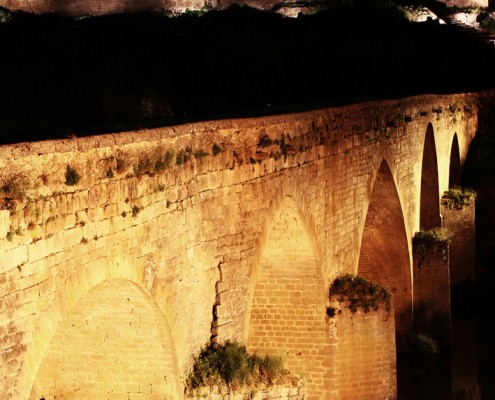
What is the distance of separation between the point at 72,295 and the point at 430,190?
1674cm

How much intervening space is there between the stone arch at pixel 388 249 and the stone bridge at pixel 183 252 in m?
0.86

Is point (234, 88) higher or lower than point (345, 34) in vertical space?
lower

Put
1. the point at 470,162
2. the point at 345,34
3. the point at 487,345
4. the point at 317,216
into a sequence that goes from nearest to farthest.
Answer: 1. the point at 317,216
2. the point at 487,345
3. the point at 470,162
4. the point at 345,34

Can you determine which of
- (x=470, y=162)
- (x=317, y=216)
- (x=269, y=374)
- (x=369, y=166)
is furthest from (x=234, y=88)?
(x=269, y=374)

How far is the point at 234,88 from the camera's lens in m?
40.8

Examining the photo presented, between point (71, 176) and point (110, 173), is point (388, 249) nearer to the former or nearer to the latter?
point (110, 173)

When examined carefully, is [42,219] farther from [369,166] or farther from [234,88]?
[234,88]

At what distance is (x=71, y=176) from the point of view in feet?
25.2

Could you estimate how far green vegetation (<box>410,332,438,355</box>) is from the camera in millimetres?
21203

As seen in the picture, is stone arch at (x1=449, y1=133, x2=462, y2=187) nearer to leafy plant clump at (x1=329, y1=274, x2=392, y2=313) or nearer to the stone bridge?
the stone bridge

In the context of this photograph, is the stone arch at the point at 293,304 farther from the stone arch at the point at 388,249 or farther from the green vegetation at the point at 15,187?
the green vegetation at the point at 15,187

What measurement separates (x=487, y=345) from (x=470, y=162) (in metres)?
7.26

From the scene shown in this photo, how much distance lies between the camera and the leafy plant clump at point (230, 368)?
32.3 ft

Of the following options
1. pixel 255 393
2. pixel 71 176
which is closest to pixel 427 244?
pixel 255 393
